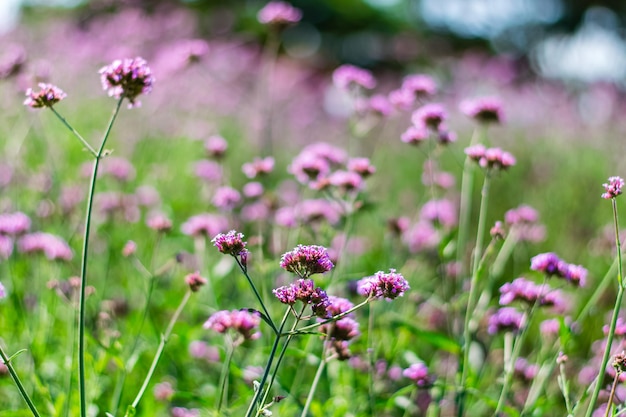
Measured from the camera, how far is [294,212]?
8.70 ft

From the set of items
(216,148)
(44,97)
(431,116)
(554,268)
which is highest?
(44,97)

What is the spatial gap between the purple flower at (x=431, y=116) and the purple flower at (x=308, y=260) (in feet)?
3.68

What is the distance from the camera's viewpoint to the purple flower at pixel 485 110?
237 centimetres

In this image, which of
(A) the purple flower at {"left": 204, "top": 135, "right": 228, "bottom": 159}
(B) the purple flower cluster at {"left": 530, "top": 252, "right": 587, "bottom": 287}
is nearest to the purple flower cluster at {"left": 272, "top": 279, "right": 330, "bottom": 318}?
(B) the purple flower cluster at {"left": 530, "top": 252, "right": 587, "bottom": 287}

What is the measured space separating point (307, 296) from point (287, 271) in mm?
93

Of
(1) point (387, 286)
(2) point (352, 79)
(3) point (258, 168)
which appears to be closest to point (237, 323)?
(1) point (387, 286)

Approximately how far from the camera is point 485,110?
7.77 ft

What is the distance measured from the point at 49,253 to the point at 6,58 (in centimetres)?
85

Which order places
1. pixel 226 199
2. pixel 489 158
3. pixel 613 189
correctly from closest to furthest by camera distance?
pixel 613 189 → pixel 489 158 → pixel 226 199

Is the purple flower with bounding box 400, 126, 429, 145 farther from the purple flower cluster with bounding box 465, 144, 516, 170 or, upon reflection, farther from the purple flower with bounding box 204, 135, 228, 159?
the purple flower with bounding box 204, 135, 228, 159

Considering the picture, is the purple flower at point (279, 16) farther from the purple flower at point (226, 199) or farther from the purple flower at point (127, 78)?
the purple flower at point (127, 78)

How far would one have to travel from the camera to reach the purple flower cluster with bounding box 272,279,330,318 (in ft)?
4.05

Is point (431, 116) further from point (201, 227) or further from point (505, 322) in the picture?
point (201, 227)

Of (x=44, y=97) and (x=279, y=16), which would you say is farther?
(x=279, y=16)
